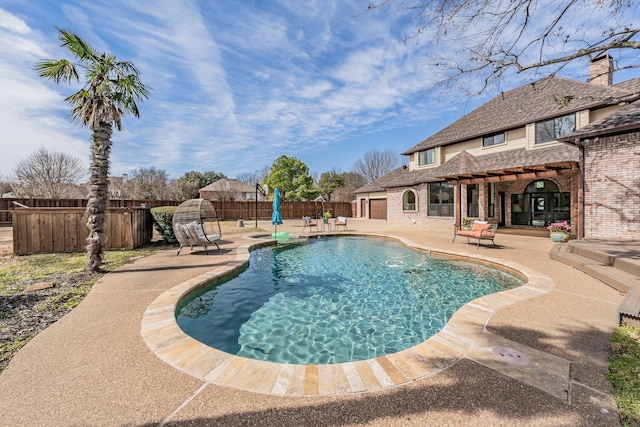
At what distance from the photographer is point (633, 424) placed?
1.88 m

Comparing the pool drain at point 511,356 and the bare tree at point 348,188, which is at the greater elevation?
the bare tree at point 348,188

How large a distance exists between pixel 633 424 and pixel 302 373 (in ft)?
8.07

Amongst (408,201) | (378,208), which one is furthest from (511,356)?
(378,208)

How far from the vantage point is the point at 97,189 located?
6.23 meters

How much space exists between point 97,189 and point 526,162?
16.0 metres

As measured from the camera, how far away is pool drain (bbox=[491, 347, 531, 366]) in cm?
262

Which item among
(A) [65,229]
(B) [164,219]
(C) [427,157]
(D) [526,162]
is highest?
(C) [427,157]

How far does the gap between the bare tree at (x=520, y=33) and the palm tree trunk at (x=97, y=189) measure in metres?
6.45

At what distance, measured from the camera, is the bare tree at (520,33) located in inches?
153

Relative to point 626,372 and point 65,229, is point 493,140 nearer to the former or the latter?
point 626,372

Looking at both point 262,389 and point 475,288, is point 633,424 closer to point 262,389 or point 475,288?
point 262,389

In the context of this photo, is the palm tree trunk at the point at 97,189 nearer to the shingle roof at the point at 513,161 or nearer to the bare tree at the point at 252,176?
the shingle roof at the point at 513,161

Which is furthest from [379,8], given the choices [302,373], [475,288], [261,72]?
[261,72]

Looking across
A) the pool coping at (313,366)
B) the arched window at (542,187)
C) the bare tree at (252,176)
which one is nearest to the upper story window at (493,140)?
the arched window at (542,187)
